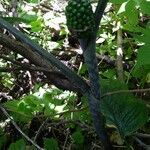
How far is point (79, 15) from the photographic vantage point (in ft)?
2.58

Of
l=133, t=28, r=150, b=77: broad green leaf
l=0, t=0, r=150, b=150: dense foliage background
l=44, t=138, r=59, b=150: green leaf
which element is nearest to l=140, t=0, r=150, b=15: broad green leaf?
l=0, t=0, r=150, b=150: dense foliage background

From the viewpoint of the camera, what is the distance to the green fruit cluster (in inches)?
31.0

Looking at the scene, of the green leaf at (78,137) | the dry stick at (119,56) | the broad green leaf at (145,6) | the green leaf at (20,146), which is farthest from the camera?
the dry stick at (119,56)

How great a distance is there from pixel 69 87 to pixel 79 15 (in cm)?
59

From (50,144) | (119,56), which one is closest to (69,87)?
(50,144)

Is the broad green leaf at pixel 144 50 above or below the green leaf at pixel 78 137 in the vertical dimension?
above

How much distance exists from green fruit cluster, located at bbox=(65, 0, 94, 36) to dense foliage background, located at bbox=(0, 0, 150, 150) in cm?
23

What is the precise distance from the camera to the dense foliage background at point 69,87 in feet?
3.95

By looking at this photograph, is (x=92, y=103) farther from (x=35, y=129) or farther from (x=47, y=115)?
(x=35, y=129)

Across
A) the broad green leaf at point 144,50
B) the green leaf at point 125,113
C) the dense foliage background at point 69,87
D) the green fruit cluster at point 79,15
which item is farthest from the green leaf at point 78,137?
the green fruit cluster at point 79,15

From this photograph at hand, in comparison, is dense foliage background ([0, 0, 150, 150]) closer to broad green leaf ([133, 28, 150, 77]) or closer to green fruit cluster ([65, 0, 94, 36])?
broad green leaf ([133, 28, 150, 77])

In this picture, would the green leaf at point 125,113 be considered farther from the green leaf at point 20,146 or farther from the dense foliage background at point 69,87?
the green leaf at point 20,146

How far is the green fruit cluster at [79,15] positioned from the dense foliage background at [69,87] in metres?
0.23

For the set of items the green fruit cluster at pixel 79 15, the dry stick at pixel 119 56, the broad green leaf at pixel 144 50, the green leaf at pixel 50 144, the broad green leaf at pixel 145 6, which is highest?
the green fruit cluster at pixel 79 15
